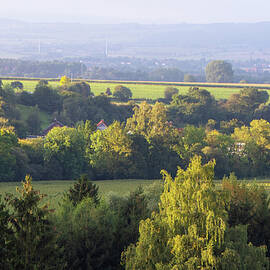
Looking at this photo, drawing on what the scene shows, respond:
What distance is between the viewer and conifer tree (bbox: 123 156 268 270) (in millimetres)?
24609

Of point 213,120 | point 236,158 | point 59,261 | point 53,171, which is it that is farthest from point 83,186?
point 213,120

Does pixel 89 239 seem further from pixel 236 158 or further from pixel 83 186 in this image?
pixel 236 158

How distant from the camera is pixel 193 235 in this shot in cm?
2481

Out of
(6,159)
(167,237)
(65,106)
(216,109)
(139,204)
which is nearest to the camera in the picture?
(167,237)

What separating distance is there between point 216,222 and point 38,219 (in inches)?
288

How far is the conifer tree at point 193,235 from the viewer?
24.6 metres

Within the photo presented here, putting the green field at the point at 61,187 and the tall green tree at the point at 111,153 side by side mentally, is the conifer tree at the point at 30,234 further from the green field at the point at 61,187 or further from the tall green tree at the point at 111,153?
the tall green tree at the point at 111,153

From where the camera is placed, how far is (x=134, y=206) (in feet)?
111

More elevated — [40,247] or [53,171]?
[40,247]

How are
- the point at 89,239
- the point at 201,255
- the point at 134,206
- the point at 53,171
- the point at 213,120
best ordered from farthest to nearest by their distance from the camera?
the point at 213,120 < the point at 53,171 < the point at 134,206 < the point at 89,239 < the point at 201,255

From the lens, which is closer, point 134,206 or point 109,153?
point 134,206

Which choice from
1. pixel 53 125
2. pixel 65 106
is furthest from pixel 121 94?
pixel 53 125

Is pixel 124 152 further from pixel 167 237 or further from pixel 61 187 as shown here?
pixel 167 237

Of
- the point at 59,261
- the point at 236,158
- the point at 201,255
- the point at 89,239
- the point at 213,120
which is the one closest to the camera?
the point at 201,255
